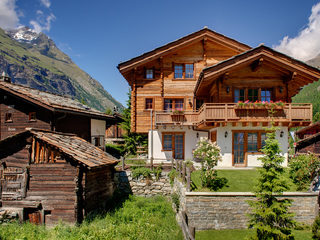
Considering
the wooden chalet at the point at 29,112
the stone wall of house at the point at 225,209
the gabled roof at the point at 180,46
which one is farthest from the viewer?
the gabled roof at the point at 180,46

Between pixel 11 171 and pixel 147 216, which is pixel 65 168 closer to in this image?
pixel 11 171

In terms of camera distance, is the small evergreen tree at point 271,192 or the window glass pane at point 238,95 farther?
the window glass pane at point 238,95

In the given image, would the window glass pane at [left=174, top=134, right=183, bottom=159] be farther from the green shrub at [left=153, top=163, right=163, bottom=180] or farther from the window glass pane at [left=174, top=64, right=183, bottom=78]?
the window glass pane at [left=174, top=64, right=183, bottom=78]

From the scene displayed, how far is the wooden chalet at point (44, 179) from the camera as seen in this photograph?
946 centimetres

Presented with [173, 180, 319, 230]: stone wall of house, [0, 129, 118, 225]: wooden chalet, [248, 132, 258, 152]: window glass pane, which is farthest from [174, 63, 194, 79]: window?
[173, 180, 319, 230]: stone wall of house

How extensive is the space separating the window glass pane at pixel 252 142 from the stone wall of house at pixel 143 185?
668cm

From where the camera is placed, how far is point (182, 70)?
62.1ft

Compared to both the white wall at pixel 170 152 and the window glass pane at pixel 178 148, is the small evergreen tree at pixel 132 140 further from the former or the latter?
the window glass pane at pixel 178 148

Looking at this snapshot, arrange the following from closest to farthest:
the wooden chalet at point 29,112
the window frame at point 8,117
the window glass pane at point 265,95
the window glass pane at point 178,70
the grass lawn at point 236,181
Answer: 1. the grass lawn at point 236,181
2. the wooden chalet at point 29,112
3. the window frame at point 8,117
4. the window glass pane at point 265,95
5. the window glass pane at point 178,70

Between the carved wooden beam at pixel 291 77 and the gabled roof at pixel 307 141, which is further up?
the carved wooden beam at pixel 291 77

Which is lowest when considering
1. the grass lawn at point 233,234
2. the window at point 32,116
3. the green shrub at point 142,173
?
the grass lawn at point 233,234

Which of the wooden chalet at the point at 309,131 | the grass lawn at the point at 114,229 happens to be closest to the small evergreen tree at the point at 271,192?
the grass lawn at the point at 114,229

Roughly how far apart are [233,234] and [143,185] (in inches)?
267

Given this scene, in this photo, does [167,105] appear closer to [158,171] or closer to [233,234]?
[158,171]
